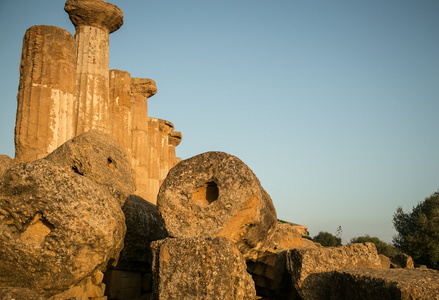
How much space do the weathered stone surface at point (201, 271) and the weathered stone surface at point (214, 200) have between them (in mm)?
498

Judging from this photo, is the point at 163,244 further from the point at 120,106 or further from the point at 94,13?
the point at 120,106

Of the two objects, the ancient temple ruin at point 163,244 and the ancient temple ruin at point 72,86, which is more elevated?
the ancient temple ruin at point 72,86

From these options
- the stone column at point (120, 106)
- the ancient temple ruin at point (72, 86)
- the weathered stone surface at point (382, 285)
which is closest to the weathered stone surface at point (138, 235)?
the weathered stone surface at point (382, 285)

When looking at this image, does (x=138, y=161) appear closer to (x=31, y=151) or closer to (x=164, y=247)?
(x=31, y=151)

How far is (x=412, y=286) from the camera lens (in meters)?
3.32

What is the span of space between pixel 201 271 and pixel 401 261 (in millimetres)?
4649

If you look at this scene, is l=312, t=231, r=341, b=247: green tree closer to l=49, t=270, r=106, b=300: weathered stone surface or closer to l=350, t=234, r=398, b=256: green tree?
l=350, t=234, r=398, b=256: green tree

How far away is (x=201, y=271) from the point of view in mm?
3773

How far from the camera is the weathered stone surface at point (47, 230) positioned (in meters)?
3.93

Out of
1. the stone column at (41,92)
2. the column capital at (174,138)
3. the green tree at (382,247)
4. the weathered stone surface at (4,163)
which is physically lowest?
the green tree at (382,247)

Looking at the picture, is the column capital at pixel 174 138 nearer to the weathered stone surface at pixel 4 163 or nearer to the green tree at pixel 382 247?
the green tree at pixel 382 247

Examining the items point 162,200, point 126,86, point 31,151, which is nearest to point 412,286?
point 162,200

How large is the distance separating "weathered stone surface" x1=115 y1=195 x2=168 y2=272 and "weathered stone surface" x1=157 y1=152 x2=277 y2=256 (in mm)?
752

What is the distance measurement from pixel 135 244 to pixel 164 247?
1.42m
